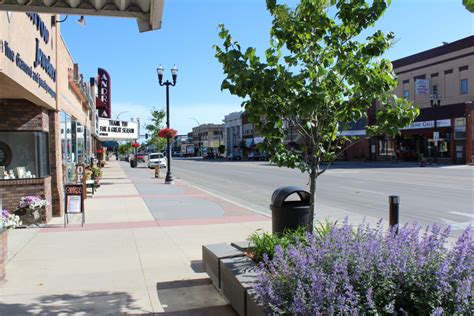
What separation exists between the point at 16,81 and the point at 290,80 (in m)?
4.93

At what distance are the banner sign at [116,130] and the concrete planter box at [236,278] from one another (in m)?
28.1

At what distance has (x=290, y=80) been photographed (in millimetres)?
4684

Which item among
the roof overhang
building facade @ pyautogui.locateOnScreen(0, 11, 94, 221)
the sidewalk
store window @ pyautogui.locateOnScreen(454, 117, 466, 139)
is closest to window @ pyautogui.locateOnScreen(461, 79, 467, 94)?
store window @ pyautogui.locateOnScreen(454, 117, 466, 139)

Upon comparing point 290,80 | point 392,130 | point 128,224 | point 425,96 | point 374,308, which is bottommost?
point 128,224

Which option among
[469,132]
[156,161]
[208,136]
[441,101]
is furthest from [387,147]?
[208,136]

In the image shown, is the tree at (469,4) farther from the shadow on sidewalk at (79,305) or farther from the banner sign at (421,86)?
the banner sign at (421,86)

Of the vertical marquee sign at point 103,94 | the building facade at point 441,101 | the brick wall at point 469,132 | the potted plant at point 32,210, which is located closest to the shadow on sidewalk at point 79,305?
the potted plant at point 32,210

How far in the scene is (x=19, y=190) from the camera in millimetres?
9922

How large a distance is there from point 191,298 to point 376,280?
2600 mm

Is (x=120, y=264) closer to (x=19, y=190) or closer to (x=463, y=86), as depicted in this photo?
(x=19, y=190)

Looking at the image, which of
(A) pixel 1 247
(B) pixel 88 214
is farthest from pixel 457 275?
(B) pixel 88 214

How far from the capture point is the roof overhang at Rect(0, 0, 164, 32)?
4.78 m

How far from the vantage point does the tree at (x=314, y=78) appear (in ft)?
15.4

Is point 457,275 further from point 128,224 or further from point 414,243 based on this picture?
point 128,224
